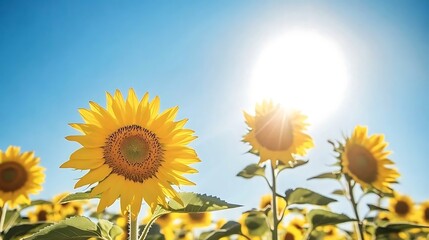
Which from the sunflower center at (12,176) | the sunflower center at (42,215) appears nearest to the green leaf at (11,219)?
the sunflower center at (12,176)

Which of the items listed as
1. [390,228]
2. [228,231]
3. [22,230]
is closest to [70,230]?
[228,231]

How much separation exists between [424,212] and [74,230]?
12722 mm

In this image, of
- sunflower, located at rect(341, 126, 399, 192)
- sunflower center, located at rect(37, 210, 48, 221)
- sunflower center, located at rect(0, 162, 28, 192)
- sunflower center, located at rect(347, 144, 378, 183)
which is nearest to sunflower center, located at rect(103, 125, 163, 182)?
sunflower, located at rect(341, 126, 399, 192)

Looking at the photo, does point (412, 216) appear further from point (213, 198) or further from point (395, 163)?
point (213, 198)

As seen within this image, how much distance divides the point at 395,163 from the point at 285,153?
7.10 feet

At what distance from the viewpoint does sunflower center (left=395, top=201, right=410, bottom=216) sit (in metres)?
12.3

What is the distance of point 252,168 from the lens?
540cm

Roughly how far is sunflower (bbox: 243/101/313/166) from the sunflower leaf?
3.24m

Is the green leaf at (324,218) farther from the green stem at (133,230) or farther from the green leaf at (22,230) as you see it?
the green leaf at (22,230)

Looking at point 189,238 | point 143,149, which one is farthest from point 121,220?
point 143,149

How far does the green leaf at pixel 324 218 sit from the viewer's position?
4.29m

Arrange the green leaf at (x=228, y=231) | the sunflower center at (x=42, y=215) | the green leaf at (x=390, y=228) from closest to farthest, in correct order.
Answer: the green leaf at (x=228, y=231) → the green leaf at (x=390, y=228) → the sunflower center at (x=42, y=215)

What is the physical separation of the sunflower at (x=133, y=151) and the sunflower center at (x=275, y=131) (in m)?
2.99

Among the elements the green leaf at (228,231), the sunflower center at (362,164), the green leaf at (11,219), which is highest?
the sunflower center at (362,164)
